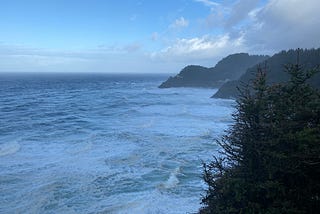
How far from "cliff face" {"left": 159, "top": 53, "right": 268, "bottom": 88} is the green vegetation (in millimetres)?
113731

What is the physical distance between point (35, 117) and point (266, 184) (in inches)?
1812

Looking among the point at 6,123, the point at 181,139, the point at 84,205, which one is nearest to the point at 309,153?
the point at 84,205

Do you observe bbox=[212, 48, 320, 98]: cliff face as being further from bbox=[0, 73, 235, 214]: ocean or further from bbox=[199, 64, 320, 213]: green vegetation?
bbox=[199, 64, 320, 213]: green vegetation

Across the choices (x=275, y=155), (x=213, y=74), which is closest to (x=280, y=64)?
(x=275, y=155)

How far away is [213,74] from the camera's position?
137250 millimetres

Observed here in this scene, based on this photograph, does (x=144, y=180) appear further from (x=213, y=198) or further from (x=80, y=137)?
(x=80, y=137)

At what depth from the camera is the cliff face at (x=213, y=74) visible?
131750mm

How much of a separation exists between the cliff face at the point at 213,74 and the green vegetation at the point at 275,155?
114 metres

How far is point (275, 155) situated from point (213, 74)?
5004 inches

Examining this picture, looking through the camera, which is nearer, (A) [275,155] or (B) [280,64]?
(A) [275,155]

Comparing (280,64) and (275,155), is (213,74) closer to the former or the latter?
(280,64)

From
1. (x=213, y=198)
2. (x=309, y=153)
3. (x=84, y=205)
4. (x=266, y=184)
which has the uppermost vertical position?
(x=309, y=153)

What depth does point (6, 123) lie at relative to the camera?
45844 mm

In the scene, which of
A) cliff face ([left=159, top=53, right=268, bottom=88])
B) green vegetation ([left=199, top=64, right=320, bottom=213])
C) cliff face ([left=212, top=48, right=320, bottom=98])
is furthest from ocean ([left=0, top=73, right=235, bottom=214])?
cliff face ([left=159, top=53, right=268, bottom=88])
